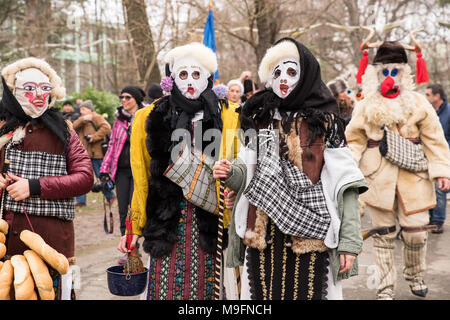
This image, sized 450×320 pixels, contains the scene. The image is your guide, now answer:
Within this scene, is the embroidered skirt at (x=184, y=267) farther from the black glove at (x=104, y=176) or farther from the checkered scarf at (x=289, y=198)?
the black glove at (x=104, y=176)

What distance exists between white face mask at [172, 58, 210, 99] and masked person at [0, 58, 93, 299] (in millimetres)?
871

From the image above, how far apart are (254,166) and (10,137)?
167 cm

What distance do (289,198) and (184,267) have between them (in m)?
1.13

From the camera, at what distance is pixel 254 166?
3008 millimetres

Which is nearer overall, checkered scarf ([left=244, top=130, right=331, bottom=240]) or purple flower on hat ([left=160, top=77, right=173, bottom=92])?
checkered scarf ([left=244, top=130, right=331, bottom=240])

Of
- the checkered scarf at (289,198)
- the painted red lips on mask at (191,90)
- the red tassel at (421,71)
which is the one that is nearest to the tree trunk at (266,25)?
the red tassel at (421,71)

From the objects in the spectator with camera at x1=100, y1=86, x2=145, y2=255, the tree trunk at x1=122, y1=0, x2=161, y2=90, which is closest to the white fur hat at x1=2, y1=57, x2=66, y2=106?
the spectator with camera at x1=100, y1=86, x2=145, y2=255

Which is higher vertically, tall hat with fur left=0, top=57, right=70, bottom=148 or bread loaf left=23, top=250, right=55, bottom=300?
tall hat with fur left=0, top=57, right=70, bottom=148

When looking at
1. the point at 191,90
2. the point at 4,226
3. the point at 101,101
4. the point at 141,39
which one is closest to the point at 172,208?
the point at 191,90

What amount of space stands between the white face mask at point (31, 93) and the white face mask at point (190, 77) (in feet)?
3.09

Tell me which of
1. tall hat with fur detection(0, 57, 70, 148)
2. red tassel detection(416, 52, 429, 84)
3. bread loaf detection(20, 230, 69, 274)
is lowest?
bread loaf detection(20, 230, 69, 274)

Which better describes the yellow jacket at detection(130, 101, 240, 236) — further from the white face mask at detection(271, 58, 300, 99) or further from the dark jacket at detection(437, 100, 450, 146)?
the dark jacket at detection(437, 100, 450, 146)

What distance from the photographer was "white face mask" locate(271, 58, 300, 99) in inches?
118

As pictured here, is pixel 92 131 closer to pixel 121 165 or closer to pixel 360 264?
pixel 121 165
